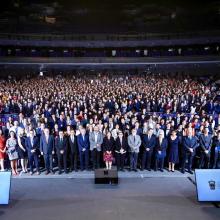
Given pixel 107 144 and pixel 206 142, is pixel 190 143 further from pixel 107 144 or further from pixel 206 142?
pixel 107 144

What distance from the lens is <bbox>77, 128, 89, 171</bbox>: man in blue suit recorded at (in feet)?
32.2

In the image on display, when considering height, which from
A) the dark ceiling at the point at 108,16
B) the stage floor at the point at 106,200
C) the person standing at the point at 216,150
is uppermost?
the dark ceiling at the point at 108,16

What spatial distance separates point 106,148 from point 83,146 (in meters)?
0.73

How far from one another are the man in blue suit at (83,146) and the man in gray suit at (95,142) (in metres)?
0.16

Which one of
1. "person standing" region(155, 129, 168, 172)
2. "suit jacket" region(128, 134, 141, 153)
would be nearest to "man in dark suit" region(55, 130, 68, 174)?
"suit jacket" region(128, 134, 141, 153)

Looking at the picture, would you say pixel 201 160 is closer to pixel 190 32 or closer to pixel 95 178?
pixel 95 178

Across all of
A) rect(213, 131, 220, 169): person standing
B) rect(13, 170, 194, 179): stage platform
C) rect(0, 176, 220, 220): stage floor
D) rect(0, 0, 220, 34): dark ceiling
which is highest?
rect(0, 0, 220, 34): dark ceiling

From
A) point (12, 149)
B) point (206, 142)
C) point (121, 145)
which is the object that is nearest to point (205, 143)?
point (206, 142)

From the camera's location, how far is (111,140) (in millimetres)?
9805

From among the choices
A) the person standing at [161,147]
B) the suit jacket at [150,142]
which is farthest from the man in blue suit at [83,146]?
the person standing at [161,147]

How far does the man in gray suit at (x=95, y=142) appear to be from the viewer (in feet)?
32.5

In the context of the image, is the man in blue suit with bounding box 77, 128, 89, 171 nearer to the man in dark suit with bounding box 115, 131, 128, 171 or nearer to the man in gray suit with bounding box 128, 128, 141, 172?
the man in dark suit with bounding box 115, 131, 128, 171

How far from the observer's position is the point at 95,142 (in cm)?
993

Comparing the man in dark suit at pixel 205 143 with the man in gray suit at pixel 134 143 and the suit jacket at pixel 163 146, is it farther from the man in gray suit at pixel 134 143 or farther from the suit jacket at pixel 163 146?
the man in gray suit at pixel 134 143
